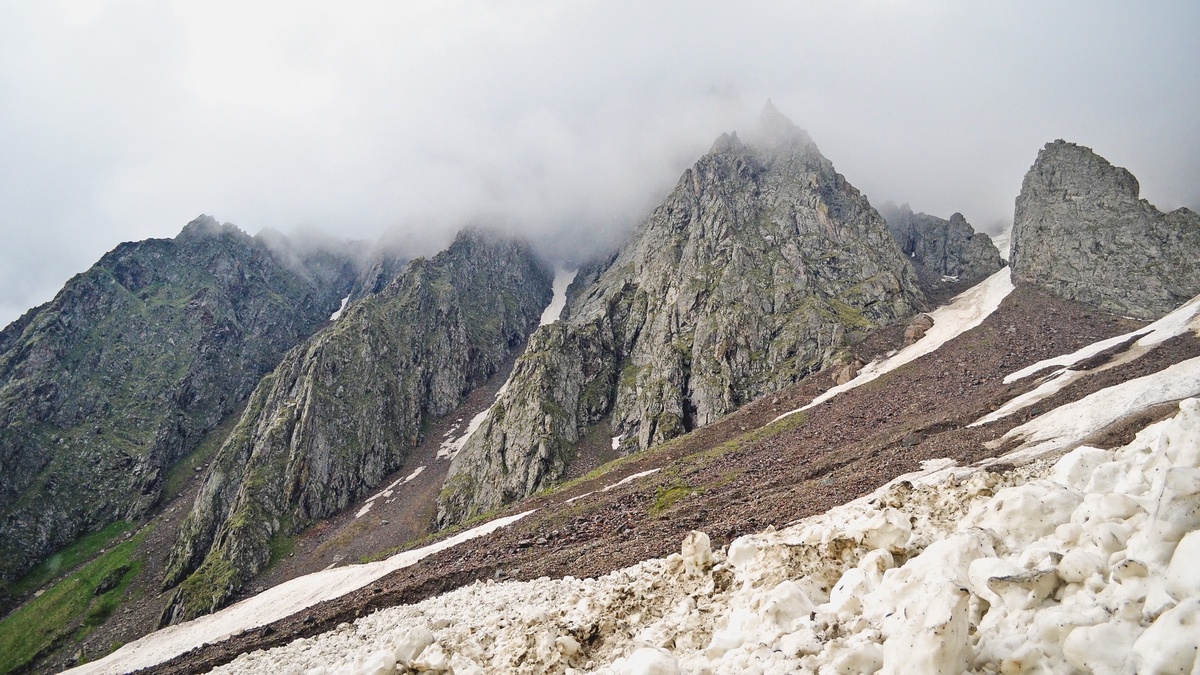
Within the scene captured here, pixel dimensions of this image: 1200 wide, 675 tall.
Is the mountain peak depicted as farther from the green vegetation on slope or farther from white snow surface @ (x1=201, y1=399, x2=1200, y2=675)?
the green vegetation on slope

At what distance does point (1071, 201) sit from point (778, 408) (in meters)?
83.4

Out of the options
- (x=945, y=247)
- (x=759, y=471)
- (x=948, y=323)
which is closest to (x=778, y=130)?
(x=945, y=247)

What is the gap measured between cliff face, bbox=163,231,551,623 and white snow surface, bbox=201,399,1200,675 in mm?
70138

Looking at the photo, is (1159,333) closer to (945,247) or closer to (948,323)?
(948,323)

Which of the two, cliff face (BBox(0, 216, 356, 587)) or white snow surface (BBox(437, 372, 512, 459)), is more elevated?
cliff face (BBox(0, 216, 356, 587))

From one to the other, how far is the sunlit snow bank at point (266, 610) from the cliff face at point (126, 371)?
56240 mm

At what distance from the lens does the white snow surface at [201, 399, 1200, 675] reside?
527cm

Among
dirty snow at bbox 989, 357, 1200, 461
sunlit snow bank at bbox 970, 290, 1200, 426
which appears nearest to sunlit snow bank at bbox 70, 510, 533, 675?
dirty snow at bbox 989, 357, 1200, 461

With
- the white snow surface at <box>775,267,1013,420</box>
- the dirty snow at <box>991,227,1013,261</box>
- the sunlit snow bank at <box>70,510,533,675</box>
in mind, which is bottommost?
the white snow surface at <box>775,267,1013,420</box>

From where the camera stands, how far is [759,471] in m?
37.4

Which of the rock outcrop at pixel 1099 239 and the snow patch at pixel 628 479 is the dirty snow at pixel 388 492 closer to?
the snow patch at pixel 628 479

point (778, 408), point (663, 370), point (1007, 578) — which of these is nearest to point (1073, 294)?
point (778, 408)

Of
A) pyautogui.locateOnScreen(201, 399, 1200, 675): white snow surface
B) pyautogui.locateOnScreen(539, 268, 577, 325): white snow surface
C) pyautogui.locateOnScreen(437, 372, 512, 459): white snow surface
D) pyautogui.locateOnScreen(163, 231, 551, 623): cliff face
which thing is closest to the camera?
pyautogui.locateOnScreen(201, 399, 1200, 675): white snow surface

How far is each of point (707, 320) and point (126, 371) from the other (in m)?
143
